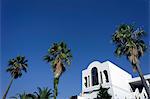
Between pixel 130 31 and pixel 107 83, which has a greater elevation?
pixel 130 31

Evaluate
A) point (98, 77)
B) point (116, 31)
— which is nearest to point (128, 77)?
point (98, 77)

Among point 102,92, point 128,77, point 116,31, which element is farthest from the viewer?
point 128,77

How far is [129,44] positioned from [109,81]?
20.4 meters

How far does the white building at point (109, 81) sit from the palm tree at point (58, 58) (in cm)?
1871

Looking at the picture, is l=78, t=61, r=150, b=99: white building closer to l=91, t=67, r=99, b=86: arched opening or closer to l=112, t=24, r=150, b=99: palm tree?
l=91, t=67, r=99, b=86: arched opening

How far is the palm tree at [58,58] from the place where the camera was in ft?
118

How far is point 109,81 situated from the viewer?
179ft

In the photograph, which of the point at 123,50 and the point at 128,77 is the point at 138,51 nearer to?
the point at 123,50

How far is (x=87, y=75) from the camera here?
5984cm

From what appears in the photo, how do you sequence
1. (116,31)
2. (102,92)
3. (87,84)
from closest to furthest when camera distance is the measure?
1. (116,31)
2. (102,92)
3. (87,84)

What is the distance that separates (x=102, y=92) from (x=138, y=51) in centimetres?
1215

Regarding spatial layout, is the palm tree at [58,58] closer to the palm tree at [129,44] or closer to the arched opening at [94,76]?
the palm tree at [129,44]

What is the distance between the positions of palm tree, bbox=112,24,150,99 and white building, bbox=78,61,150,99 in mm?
18497

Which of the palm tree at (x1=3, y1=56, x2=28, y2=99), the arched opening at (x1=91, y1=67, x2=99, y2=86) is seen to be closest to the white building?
the arched opening at (x1=91, y1=67, x2=99, y2=86)
